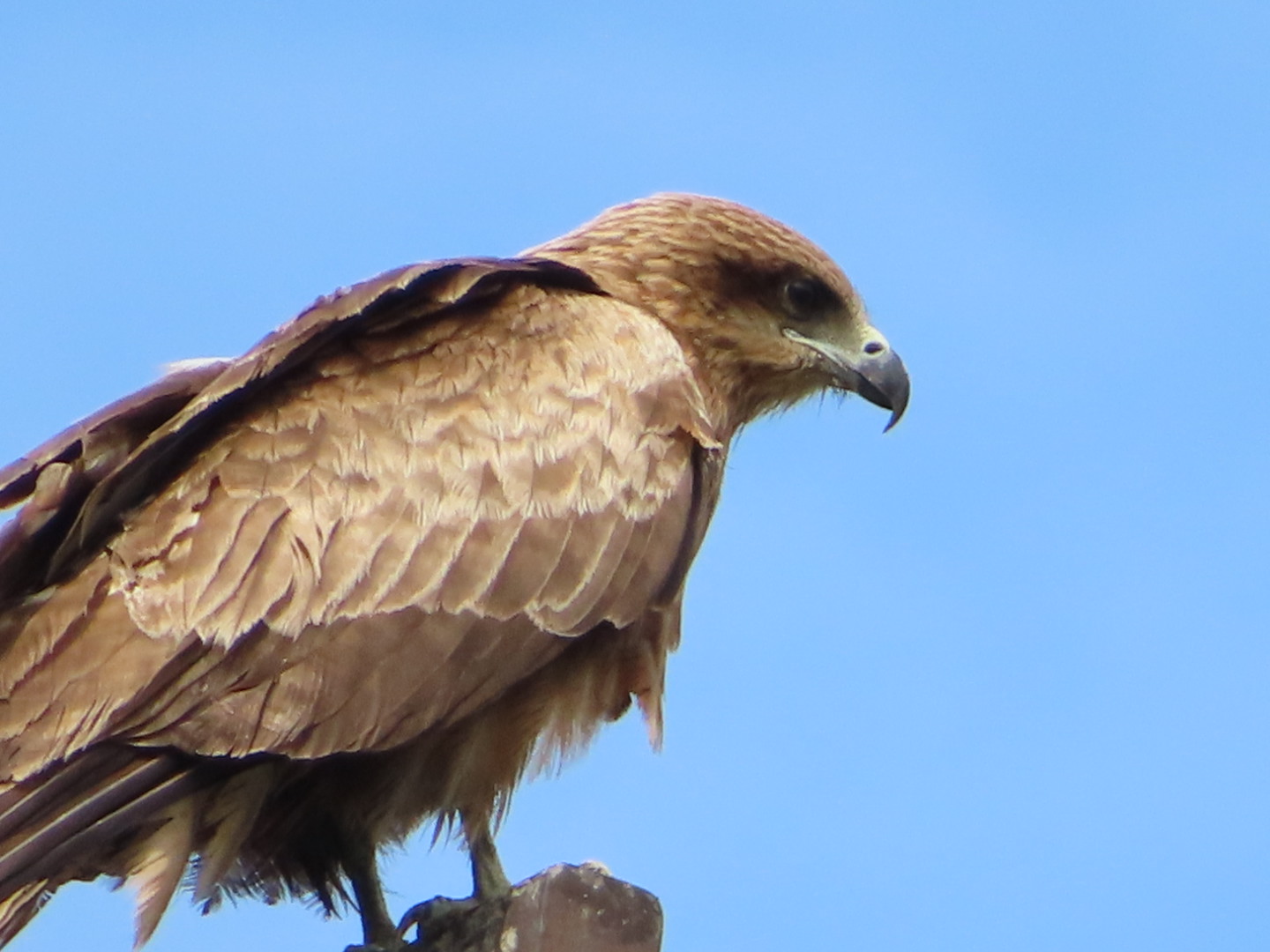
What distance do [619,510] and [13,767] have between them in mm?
1713

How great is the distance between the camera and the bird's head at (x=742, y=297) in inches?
282

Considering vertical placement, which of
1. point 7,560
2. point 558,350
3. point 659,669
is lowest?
point 659,669

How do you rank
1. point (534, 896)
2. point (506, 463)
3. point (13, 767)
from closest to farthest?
point (534, 896) < point (13, 767) < point (506, 463)

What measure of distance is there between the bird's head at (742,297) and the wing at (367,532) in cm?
69

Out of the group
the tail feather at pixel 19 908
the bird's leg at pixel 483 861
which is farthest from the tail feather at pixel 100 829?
the bird's leg at pixel 483 861

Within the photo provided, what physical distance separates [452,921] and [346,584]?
0.90 meters

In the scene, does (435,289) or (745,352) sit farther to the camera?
(745,352)

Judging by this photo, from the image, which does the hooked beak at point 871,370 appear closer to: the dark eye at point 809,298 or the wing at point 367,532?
the dark eye at point 809,298

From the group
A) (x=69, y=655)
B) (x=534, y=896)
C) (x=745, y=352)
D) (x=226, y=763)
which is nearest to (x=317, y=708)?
(x=226, y=763)

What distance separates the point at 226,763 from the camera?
17.2 feet

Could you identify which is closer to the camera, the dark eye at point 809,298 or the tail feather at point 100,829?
the tail feather at point 100,829

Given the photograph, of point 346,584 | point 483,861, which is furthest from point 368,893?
point 346,584

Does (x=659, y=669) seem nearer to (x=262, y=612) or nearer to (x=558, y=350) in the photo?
(x=558, y=350)

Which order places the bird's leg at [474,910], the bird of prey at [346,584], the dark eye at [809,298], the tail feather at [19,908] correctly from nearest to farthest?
the tail feather at [19,908] → the bird of prey at [346,584] → the bird's leg at [474,910] → the dark eye at [809,298]
